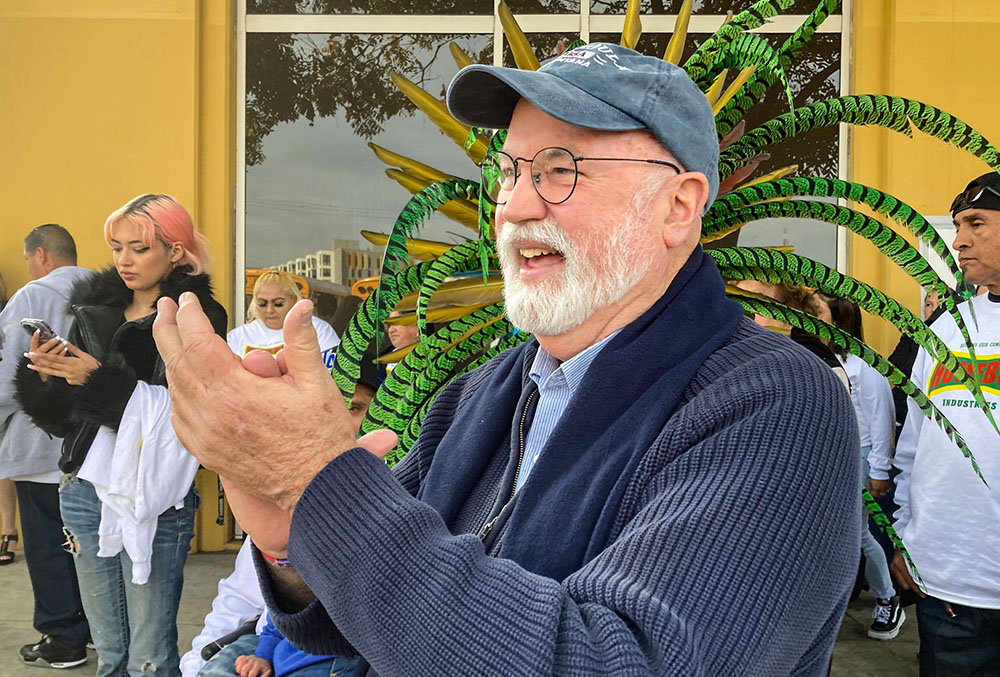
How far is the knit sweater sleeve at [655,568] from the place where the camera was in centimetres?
98

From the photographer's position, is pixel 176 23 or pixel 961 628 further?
pixel 176 23

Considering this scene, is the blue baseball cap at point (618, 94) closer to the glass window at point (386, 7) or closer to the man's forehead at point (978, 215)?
the man's forehead at point (978, 215)

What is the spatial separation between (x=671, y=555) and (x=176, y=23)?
6542mm

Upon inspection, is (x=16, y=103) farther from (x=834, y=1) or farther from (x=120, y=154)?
(x=834, y=1)

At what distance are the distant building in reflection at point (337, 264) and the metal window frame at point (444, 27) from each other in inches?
16.8

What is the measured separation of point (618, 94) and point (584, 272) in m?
0.26

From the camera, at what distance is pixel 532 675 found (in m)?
0.96

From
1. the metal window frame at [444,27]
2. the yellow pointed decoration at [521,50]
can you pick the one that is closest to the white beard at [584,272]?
the yellow pointed decoration at [521,50]

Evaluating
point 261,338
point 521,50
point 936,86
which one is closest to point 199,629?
point 261,338

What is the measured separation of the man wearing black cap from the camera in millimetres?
3150

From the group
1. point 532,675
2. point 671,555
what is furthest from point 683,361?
point 532,675

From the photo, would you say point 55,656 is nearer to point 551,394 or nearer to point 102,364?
point 102,364

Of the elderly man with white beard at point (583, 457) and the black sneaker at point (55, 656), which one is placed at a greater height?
the elderly man with white beard at point (583, 457)

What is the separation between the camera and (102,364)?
3947 mm
